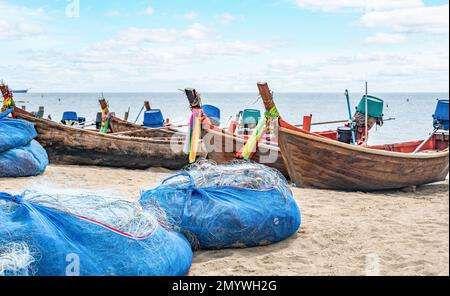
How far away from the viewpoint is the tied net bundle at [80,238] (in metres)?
3.61

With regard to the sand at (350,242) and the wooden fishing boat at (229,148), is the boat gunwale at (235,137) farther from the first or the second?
the sand at (350,242)

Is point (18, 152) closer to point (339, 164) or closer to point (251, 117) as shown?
point (339, 164)

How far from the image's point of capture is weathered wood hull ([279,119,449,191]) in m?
8.70

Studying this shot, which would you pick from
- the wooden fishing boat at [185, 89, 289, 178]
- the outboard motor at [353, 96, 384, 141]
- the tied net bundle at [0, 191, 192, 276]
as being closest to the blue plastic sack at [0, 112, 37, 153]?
the wooden fishing boat at [185, 89, 289, 178]

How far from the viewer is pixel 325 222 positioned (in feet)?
21.1

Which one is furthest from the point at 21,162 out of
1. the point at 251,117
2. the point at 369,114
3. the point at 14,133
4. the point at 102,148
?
the point at 369,114

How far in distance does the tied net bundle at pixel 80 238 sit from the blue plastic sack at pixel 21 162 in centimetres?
531

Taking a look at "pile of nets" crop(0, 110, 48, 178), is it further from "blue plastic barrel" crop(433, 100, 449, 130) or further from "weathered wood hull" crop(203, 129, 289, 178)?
"blue plastic barrel" crop(433, 100, 449, 130)

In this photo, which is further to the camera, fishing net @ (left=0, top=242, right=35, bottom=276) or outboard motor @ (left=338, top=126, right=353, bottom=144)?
outboard motor @ (left=338, top=126, right=353, bottom=144)

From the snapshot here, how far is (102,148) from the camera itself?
11125 mm

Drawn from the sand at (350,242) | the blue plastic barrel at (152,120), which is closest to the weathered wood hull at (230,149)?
the sand at (350,242)

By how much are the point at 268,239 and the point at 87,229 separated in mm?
2129

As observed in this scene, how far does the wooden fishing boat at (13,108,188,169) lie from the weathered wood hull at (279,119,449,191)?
3265mm
